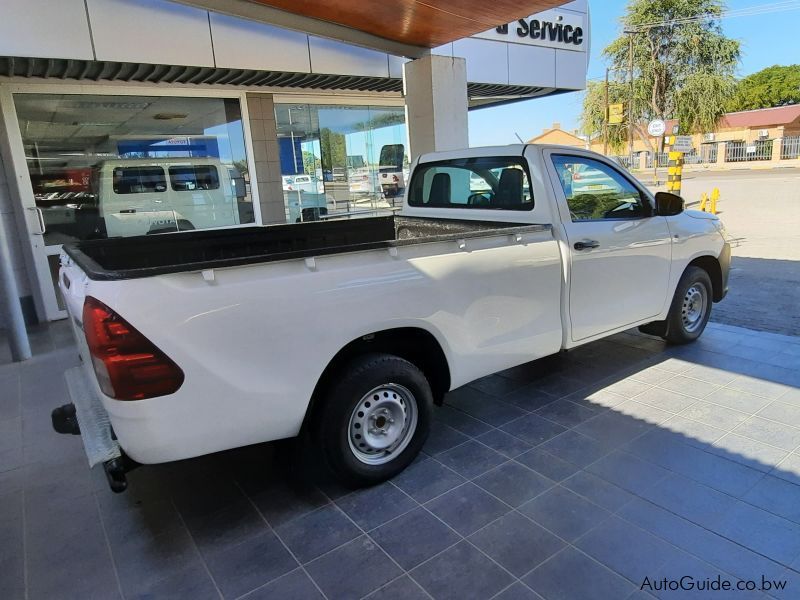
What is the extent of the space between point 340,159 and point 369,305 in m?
7.85

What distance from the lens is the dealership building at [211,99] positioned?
6.00m

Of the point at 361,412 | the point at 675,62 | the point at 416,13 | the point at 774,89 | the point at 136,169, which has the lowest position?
the point at 361,412

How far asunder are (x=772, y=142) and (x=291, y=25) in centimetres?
4871

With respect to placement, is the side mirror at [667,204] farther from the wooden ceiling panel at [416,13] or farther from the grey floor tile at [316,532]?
the grey floor tile at [316,532]

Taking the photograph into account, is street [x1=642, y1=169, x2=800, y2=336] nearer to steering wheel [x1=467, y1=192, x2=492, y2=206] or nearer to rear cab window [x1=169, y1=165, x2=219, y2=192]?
steering wheel [x1=467, y1=192, x2=492, y2=206]

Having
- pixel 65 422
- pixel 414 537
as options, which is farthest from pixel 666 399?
pixel 65 422

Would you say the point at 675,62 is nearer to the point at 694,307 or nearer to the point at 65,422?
the point at 694,307

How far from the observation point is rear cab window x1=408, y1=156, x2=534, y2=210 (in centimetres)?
402

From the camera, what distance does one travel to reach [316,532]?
2.72 meters

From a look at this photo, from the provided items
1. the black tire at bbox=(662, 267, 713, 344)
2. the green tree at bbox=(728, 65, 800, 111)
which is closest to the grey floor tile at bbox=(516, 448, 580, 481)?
the black tire at bbox=(662, 267, 713, 344)

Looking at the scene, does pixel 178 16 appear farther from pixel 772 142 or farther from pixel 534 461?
pixel 772 142

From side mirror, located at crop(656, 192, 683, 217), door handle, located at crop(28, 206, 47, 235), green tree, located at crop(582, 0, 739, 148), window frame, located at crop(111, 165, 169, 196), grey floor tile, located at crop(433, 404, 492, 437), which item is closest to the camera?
grey floor tile, located at crop(433, 404, 492, 437)

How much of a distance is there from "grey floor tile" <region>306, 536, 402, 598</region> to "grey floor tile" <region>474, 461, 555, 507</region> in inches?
30.6

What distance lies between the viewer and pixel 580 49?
10594 millimetres
